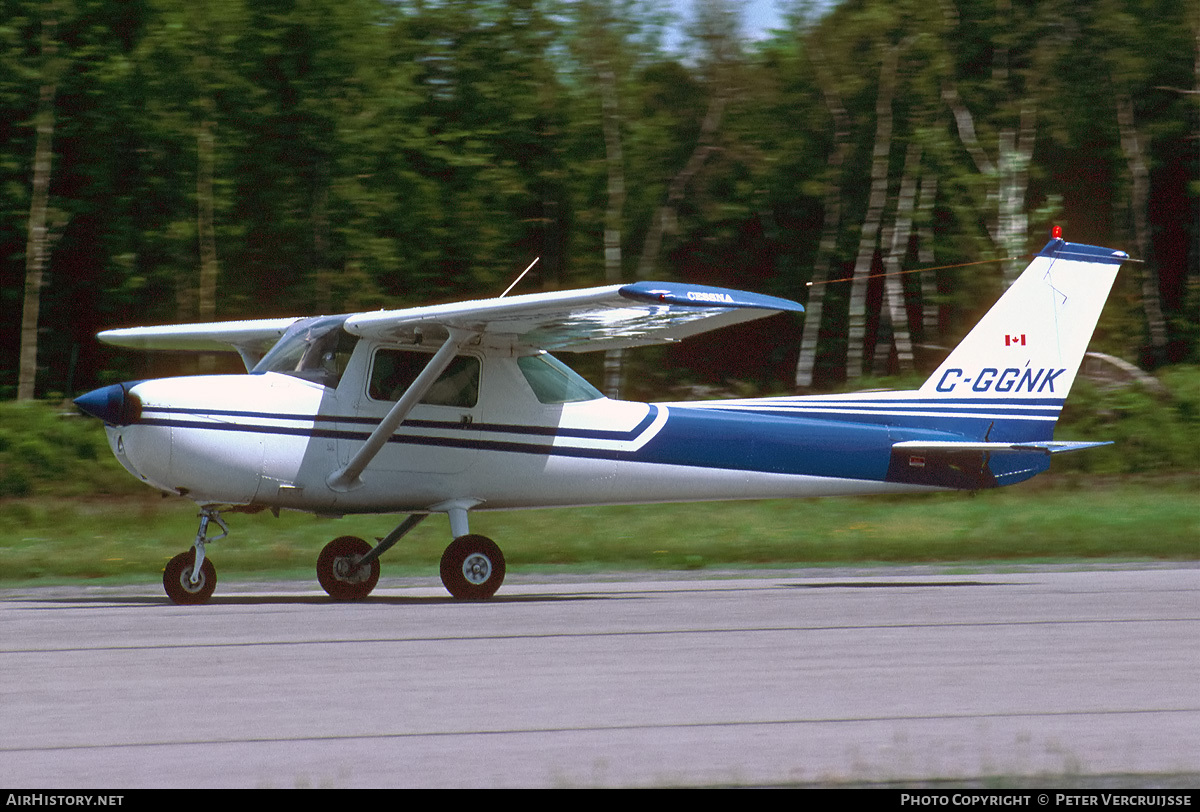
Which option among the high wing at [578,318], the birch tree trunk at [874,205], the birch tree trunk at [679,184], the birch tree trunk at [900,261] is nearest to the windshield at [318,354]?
the high wing at [578,318]

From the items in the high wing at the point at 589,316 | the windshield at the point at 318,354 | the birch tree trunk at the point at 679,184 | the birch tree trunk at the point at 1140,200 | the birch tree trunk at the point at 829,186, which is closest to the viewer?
the high wing at the point at 589,316

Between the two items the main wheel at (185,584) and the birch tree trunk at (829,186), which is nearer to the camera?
the main wheel at (185,584)

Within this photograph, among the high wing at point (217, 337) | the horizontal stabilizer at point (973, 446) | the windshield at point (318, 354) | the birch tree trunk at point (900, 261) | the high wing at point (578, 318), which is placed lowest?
the birch tree trunk at point (900, 261)

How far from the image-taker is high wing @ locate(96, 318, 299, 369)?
43.2 feet

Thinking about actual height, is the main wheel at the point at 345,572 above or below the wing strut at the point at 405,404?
below

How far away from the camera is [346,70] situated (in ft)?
76.2

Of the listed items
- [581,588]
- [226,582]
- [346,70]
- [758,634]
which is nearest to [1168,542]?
[581,588]

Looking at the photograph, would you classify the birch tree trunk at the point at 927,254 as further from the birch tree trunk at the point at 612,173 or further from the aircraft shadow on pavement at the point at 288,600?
the aircraft shadow on pavement at the point at 288,600

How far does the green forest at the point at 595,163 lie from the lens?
22.9m

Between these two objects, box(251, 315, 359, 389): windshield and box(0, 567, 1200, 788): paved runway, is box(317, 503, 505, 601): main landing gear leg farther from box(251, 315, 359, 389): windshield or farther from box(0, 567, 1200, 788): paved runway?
box(251, 315, 359, 389): windshield

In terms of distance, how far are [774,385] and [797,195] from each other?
374 centimetres

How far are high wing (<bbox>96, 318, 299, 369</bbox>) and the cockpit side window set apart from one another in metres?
1.30

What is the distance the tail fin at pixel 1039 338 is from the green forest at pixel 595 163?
9.29m

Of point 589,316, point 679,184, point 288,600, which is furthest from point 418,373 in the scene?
point 679,184
